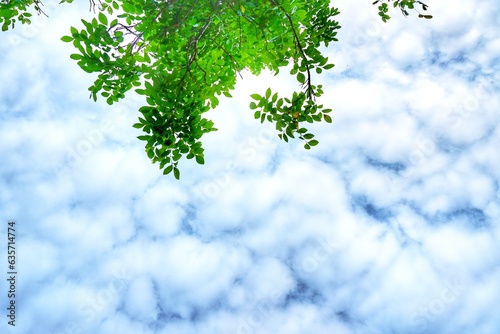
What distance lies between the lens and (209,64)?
4301 mm

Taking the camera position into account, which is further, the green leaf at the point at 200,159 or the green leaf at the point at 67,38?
the green leaf at the point at 200,159

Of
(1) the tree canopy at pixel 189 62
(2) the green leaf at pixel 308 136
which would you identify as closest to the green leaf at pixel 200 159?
(1) the tree canopy at pixel 189 62

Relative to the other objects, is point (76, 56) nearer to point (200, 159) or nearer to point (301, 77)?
point (200, 159)

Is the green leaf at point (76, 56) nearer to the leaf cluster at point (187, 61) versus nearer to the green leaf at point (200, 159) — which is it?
the leaf cluster at point (187, 61)

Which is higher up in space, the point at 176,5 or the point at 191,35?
the point at 176,5

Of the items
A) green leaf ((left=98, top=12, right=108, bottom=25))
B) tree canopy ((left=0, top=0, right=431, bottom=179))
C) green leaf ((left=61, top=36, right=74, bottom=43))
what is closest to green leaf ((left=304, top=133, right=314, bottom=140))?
tree canopy ((left=0, top=0, right=431, bottom=179))

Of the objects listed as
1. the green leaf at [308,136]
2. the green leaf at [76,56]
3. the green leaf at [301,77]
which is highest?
the green leaf at [301,77]

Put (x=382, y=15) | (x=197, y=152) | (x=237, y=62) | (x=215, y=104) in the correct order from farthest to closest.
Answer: (x=382, y=15), (x=237, y=62), (x=215, y=104), (x=197, y=152)

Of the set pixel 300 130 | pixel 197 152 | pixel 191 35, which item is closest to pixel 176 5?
pixel 191 35

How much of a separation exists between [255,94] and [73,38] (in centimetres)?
220

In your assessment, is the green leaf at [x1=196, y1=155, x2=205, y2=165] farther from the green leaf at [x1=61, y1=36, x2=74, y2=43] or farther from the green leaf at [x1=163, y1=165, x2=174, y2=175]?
the green leaf at [x1=61, y1=36, x2=74, y2=43]

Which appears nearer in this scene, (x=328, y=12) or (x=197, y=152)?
(x=197, y=152)

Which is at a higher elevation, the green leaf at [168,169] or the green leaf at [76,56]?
the green leaf at [76,56]

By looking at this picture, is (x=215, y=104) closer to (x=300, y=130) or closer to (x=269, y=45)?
(x=269, y=45)
